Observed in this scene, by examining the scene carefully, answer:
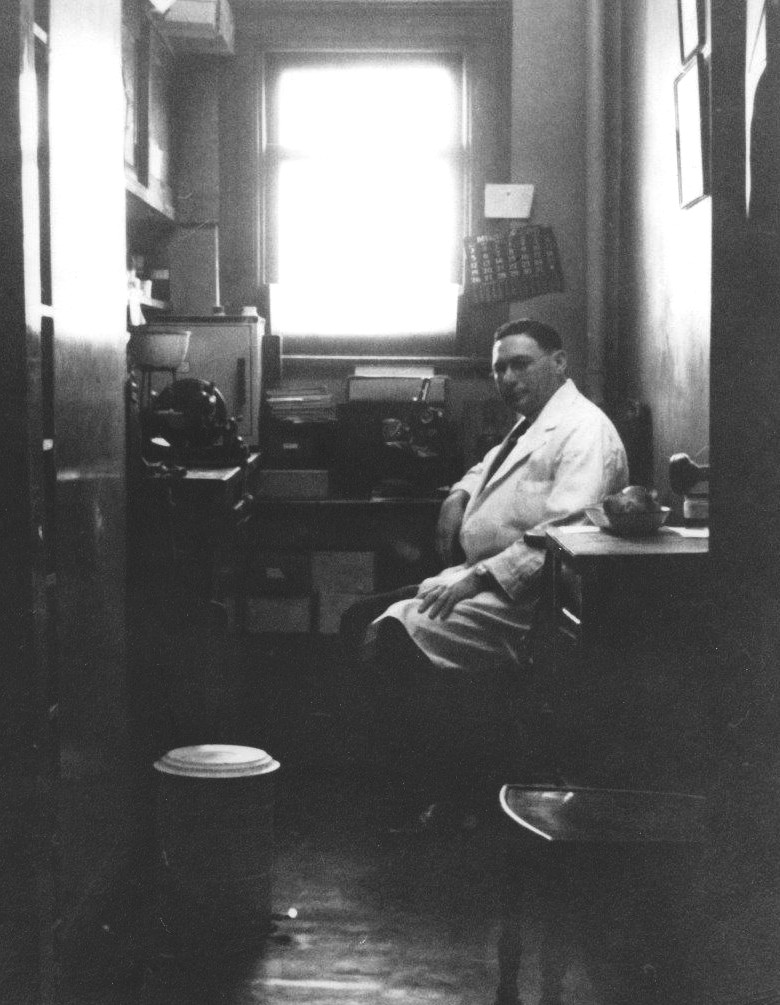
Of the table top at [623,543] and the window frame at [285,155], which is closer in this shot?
the table top at [623,543]

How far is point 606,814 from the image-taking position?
7.19 ft

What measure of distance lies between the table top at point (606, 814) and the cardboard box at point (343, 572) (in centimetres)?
311

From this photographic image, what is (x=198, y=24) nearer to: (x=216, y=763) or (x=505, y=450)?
(x=505, y=450)

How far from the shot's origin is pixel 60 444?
95.7 inches

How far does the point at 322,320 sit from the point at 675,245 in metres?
2.22

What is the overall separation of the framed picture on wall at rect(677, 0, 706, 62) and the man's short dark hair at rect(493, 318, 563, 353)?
0.93 meters

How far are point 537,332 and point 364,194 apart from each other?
8.02ft

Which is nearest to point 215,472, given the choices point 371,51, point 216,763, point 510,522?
point 510,522

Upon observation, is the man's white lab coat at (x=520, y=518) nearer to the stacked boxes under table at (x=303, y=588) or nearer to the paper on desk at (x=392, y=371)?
the stacked boxes under table at (x=303, y=588)

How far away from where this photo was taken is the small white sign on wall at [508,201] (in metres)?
5.67

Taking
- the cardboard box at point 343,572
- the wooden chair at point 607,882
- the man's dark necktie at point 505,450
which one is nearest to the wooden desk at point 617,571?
the wooden chair at point 607,882

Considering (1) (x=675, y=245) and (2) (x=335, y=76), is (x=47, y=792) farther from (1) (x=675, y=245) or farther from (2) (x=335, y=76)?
(2) (x=335, y=76)

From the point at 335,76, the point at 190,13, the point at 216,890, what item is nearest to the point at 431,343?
the point at 335,76

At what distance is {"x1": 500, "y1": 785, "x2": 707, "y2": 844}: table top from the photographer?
2006 mm
